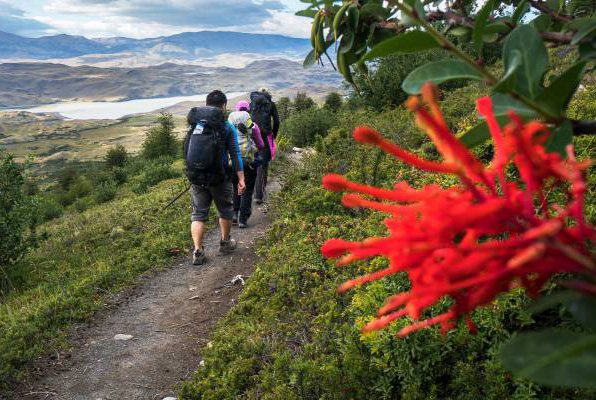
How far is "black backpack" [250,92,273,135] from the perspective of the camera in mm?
8219

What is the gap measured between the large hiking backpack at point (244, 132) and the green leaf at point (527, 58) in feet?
21.3

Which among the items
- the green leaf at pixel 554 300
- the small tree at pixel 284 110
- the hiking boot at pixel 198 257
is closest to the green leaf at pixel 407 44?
the green leaf at pixel 554 300

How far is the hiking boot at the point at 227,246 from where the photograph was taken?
23.9ft

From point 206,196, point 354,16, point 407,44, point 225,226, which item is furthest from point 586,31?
point 225,226

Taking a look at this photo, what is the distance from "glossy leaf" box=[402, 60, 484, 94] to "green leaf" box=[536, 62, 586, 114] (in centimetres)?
11

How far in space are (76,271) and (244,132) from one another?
3.70 metres

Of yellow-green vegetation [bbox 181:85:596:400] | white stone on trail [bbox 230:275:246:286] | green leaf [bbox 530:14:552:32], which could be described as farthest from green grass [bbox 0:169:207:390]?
green leaf [bbox 530:14:552:32]

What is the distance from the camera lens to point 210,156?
575 centimetres

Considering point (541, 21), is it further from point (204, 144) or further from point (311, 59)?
point (204, 144)

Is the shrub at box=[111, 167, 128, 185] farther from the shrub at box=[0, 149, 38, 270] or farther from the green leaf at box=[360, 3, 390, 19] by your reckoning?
the green leaf at box=[360, 3, 390, 19]

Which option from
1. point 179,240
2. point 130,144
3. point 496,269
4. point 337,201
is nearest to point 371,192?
point 496,269

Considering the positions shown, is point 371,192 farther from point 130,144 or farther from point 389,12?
point 130,144

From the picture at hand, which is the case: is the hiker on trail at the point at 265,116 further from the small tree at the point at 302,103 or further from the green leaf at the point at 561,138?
the small tree at the point at 302,103

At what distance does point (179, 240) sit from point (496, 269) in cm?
816
